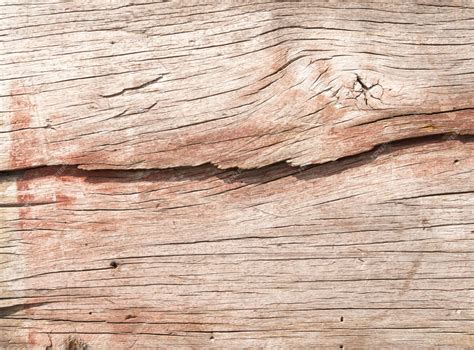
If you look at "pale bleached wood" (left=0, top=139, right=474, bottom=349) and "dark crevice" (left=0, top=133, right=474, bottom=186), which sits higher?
"dark crevice" (left=0, top=133, right=474, bottom=186)

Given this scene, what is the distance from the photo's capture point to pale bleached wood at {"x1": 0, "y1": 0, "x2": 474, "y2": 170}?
2.58 metres

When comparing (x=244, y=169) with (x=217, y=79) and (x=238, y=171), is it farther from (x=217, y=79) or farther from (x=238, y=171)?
(x=217, y=79)

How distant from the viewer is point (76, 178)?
8.73 ft

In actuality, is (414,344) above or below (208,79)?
below

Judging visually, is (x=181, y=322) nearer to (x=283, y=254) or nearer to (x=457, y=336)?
(x=283, y=254)

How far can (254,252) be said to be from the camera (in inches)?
104

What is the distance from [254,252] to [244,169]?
13.1 inches

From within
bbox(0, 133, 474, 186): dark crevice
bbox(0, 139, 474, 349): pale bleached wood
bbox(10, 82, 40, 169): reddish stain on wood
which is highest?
bbox(10, 82, 40, 169): reddish stain on wood

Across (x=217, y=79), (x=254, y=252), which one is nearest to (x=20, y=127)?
(x=217, y=79)

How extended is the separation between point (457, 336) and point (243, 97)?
1.28 m

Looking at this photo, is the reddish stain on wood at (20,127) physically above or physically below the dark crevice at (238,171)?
above

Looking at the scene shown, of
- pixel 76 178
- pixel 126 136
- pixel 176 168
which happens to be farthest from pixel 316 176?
pixel 76 178

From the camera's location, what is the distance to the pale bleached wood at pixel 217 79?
8.48 ft

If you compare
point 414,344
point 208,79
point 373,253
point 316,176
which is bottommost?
point 414,344
